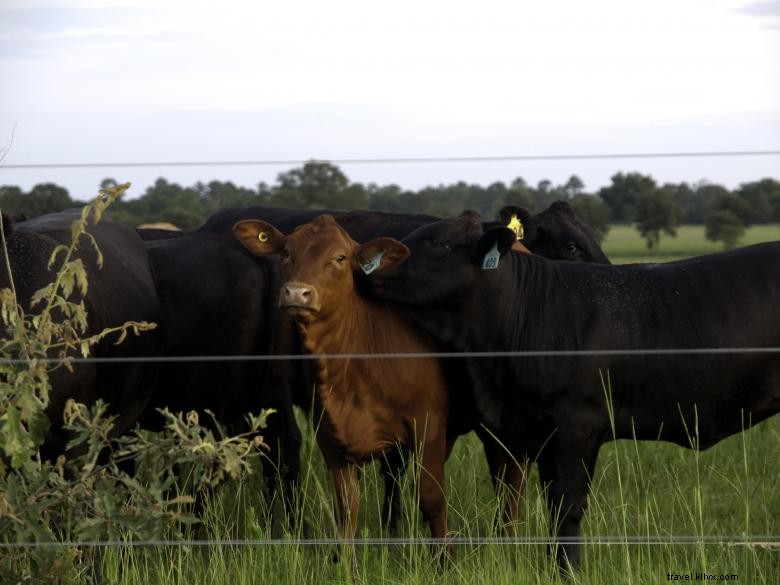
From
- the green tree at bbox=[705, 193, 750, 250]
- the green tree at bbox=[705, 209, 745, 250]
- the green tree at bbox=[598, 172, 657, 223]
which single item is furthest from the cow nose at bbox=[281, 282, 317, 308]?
the green tree at bbox=[598, 172, 657, 223]

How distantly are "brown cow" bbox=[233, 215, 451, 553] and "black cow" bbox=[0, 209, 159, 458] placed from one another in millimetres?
753

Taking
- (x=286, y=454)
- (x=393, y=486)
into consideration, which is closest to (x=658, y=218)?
(x=393, y=486)

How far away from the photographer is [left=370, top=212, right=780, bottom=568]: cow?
5301 mm

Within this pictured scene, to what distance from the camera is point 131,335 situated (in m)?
5.86

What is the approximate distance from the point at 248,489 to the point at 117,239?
1422mm

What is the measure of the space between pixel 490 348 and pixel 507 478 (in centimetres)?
66

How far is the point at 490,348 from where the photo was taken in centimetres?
564

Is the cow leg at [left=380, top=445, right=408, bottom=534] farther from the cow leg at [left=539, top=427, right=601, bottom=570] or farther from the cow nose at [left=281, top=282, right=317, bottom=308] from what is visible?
the cow nose at [left=281, top=282, right=317, bottom=308]

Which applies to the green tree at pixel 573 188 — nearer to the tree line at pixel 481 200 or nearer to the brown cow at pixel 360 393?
the tree line at pixel 481 200

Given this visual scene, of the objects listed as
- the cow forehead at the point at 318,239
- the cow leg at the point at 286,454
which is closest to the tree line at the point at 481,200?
the cow forehead at the point at 318,239

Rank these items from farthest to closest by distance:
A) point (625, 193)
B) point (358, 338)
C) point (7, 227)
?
point (625, 193), point (358, 338), point (7, 227)

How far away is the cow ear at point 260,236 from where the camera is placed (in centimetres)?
569

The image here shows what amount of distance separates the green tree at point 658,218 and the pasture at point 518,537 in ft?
4.19

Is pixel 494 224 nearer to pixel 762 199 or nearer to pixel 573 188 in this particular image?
pixel 762 199
